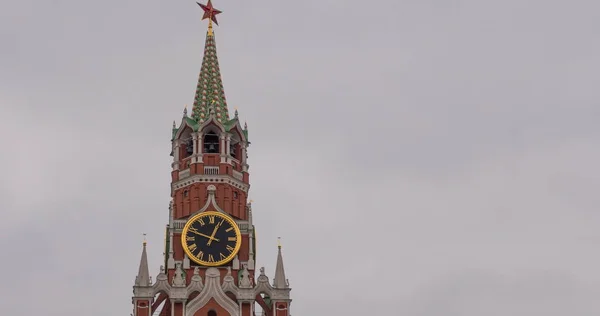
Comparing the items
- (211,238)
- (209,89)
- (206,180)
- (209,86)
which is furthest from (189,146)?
(211,238)

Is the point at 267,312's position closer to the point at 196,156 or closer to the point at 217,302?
the point at 217,302

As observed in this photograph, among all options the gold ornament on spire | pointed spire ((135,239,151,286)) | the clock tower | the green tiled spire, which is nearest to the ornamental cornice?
the clock tower

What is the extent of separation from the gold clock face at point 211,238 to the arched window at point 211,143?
24.6 ft

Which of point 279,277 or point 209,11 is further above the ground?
point 209,11

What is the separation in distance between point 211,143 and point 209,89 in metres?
6.50

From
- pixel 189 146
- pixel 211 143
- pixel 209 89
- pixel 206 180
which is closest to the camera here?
pixel 206 180

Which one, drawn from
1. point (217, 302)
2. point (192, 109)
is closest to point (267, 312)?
point (217, 302)

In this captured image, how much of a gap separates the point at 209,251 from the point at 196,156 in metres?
9.47

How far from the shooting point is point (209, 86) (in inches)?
5202

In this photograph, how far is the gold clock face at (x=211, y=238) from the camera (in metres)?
120

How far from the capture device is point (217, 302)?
11806 cm

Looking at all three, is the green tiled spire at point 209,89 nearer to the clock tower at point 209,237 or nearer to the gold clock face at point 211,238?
the clock tower at point 209,237

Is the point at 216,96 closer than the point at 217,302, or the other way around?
the point at 217,302

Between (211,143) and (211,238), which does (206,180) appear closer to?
(211,143)
